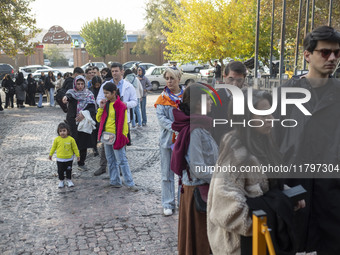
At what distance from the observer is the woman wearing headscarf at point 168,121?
5.45m

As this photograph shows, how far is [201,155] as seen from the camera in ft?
12.3

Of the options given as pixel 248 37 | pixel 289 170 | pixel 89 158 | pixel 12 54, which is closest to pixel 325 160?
pixel 289 170

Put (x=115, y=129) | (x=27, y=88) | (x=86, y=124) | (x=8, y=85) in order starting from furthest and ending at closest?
1. (x=27, y=88)
2. (x=8, y=85)
3. (x=86, y=124)
4. (x=115, y=129)

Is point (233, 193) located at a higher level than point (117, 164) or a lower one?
higher

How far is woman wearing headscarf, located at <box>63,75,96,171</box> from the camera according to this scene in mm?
8250

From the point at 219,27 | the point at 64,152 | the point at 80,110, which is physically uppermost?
the point at 219,27

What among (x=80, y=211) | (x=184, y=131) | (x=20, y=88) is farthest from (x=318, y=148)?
(x=20, y=88)

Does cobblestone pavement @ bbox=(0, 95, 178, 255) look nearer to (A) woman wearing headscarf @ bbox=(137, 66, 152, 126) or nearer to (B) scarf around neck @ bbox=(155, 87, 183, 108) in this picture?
(B) scarf around neck @ bbox=(155, 87, 183, 108)

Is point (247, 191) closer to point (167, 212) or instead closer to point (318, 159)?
point (318, 159)

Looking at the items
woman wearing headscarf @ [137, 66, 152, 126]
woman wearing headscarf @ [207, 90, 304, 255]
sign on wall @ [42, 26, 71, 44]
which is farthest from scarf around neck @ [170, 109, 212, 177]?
sign on wall @ [42, 26, 71, 44]

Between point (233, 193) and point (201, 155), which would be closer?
point (233, 193)

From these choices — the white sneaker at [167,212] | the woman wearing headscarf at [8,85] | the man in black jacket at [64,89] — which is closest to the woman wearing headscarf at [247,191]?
the white sneaker at [167,212]

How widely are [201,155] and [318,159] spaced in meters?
1.20

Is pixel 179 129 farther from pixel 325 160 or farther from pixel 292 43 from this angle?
pixel 292 43
